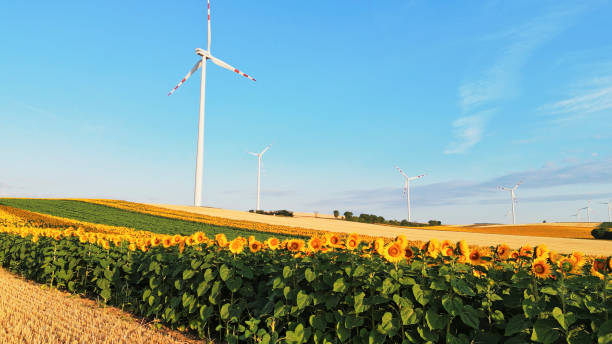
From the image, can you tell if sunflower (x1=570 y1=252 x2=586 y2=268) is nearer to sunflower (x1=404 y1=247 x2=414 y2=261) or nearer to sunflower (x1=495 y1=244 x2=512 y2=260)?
sunflower (x1=495 y1=244 x2=512 y2=260)

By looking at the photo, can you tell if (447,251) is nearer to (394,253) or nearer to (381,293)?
(394,253)

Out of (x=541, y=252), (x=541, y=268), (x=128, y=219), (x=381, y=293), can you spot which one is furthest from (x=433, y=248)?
(x=128, y=219)

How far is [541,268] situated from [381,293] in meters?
1.79

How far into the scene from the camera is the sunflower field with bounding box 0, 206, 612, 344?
12.8ft

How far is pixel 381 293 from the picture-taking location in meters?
4.41

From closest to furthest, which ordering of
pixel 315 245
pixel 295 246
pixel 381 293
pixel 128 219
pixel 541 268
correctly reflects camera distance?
→ pixel 541 268 < pixel 381 293 < pixel 315 245 < pixel 295 246 < pixel 128 219

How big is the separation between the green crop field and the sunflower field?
2341 cm

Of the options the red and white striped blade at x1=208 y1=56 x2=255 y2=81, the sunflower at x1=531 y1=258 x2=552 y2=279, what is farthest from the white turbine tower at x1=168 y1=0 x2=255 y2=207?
the sunflower at x1=531 y1=258 x2=552 y2=279

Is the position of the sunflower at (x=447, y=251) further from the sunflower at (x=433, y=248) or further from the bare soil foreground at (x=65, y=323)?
the bare soil foreground at (x=65, y=323)

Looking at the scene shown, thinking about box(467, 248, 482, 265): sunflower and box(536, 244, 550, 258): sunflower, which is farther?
box(467, 248, 482, 265): sunflower

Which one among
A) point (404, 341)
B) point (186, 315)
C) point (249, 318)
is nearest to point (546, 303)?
point (404, 341)

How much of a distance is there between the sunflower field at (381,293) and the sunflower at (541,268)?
11mm

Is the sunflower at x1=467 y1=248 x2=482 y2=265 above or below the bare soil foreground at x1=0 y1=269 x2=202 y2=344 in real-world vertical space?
above

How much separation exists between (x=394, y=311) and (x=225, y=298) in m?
2.80
